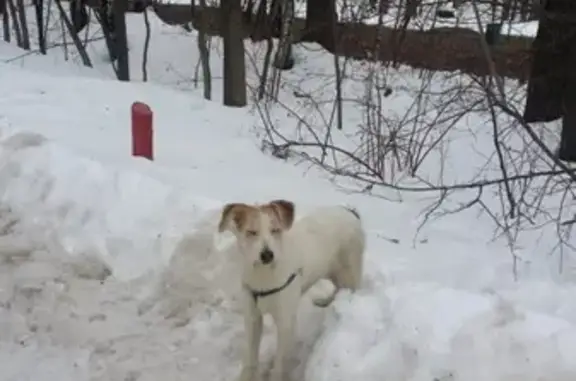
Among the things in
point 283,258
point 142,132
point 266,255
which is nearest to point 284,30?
point 142,132

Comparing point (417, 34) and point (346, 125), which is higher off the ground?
point (417, 34)

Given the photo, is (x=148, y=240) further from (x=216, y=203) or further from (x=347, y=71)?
(x=347, y=71)

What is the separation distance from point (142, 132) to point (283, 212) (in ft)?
12.0

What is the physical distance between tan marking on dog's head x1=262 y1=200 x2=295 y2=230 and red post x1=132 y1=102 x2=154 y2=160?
11.5 feet

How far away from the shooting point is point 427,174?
30.3 feet

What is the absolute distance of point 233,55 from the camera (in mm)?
13406

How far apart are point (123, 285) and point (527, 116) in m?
5.62

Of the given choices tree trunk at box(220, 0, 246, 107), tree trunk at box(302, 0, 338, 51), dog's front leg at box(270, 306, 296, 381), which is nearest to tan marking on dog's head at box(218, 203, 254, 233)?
dog's front leg at box(270, 306, 296, 381)

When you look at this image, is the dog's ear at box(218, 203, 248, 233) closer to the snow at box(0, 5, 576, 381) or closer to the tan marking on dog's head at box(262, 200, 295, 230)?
the tan marking on dog's head at box(262, 200, 295, 230)

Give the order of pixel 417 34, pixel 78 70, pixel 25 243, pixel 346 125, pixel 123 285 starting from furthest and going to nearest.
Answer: pixel 78 70 → pixel 417 34 → pixel 346 125 → pixel 25 243 → pixel 123 285

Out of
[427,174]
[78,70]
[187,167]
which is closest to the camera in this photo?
[187,167]

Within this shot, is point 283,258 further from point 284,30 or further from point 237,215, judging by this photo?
point 284,30

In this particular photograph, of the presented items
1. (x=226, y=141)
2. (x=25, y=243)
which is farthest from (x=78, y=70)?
(x=25, y=243)

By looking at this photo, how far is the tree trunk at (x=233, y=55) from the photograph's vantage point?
42.9 feet
